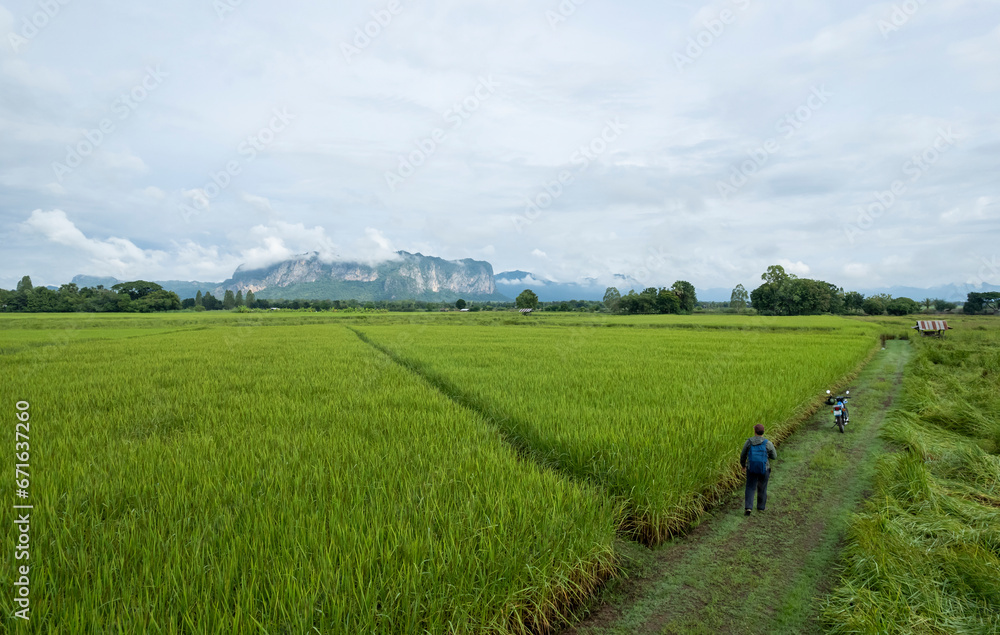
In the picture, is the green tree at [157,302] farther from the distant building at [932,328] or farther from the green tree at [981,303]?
the green tree at [981,303]

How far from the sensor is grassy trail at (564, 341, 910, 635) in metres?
3.12

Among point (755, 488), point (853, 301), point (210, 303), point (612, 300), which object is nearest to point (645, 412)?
point (755, 488)

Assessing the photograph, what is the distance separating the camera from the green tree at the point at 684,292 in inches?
3465

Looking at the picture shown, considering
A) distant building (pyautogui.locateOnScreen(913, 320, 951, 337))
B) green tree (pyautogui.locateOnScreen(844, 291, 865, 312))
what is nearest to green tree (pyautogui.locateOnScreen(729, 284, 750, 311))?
green tree (pyautogui.locateOnScreen(844, 291, 865, 312))

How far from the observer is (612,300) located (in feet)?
324

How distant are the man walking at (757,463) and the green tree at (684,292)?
89.4m

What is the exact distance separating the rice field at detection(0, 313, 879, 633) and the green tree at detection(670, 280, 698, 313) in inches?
3400

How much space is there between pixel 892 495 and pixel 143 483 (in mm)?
7941

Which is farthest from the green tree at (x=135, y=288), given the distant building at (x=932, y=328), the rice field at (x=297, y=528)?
the distant building at (x=932, y=328)

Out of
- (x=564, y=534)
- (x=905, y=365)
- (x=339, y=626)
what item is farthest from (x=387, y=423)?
(x=905, y=365)

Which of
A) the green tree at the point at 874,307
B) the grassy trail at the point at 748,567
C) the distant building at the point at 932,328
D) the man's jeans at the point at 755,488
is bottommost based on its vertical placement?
the grassy trail at the point at 748,567

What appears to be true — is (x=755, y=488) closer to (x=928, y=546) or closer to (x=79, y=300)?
(x=928, y=546)

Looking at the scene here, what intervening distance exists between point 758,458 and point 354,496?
427 centimetres

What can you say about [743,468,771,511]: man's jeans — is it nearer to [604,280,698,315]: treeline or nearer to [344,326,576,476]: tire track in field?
[344,326,576,476]: tire track in field
